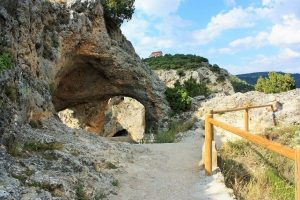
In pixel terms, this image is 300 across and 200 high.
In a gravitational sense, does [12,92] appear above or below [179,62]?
below

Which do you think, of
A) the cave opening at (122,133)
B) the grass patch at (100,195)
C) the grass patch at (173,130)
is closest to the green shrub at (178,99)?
the grass patch at (173,130)

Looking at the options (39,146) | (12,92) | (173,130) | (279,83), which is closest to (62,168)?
(39,146)

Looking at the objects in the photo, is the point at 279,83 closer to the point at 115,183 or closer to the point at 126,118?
the point at 126,118

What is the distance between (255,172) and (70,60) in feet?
37.7

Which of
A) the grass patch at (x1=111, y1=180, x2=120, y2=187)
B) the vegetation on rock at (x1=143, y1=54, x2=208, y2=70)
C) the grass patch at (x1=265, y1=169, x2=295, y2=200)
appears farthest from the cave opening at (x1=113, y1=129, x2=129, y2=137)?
the grass patch at (x1=111, y1=180, x2=120, y2=187)

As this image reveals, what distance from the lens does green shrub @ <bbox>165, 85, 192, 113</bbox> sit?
2209cm

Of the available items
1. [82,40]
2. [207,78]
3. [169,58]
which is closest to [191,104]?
[82,40]

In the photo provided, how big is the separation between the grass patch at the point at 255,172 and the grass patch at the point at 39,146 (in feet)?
12.4

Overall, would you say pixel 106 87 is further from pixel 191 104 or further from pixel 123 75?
pixel 191 104

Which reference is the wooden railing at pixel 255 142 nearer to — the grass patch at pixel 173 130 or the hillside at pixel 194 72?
the grass patch at pixel 173 130

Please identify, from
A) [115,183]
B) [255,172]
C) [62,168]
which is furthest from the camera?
[255,172]

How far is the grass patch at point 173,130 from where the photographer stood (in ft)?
54.3

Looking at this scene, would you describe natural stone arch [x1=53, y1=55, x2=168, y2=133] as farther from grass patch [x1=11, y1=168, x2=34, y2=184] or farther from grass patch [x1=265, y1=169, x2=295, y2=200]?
grass patch [x1=11, y1=168, x2=34, y2=184]

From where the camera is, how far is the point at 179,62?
181 ft
